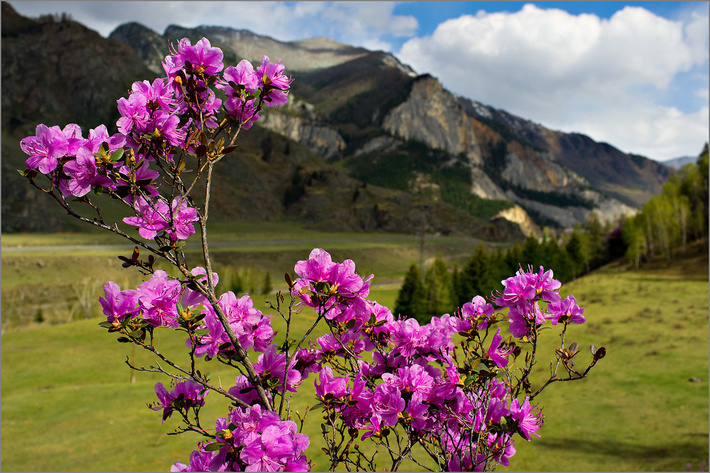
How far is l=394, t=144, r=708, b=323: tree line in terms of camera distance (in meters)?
26.2

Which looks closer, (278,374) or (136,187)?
(136,187)

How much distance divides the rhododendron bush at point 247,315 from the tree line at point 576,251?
49.8 feet

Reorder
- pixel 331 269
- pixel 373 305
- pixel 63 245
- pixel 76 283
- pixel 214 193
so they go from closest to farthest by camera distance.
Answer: pixel 331 269, pixel 373 305, pixel 76 283, pixel 63 245, pixel 214 193

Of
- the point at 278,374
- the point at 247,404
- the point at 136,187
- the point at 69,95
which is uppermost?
the point at 69,95

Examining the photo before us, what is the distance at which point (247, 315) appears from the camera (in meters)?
1.74

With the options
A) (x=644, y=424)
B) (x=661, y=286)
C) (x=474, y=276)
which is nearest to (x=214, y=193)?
(x=474, y=276)

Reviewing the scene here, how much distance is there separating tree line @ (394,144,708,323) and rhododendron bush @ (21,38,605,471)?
15.2 meters

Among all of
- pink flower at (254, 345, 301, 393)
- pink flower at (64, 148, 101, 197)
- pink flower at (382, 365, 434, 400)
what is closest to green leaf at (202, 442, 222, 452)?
pink flower at (254, 345, 301, 393)

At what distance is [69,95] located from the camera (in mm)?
91938

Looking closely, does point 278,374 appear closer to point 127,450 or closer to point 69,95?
point 127,450

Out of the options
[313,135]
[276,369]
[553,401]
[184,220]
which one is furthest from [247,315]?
[313,135]

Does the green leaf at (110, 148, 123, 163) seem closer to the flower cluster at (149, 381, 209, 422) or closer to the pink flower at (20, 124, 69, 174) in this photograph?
the pink flower at (20, 124, 69, 174)

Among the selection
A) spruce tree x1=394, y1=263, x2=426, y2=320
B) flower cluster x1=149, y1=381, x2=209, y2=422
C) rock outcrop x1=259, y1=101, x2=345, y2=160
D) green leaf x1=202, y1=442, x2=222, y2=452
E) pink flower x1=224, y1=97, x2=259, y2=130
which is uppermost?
rock outcrop x1=259, y1=101, x2=345, y2=160

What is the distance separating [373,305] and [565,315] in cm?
79
